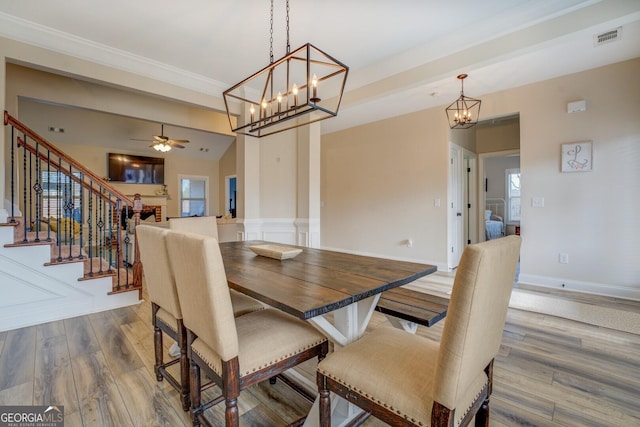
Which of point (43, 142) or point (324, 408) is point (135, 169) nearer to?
point (43, 142)

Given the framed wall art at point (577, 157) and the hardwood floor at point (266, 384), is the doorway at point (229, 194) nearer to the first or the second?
the hardwood floor at point (266, 384)

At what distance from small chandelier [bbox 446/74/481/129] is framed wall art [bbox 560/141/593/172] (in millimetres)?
1102

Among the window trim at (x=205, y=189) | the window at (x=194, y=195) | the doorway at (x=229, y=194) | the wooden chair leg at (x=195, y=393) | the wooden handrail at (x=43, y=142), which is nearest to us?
the wooden chair leg at (x=195, y=393)

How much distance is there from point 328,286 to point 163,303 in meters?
0.95

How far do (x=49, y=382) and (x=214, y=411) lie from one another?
107 centimetres

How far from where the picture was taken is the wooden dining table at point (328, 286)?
108cm

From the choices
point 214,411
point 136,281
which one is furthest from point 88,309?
point 214,411

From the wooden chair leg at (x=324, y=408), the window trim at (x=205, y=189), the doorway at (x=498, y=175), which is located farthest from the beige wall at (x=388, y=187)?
the window trim at (x=205, y=189)

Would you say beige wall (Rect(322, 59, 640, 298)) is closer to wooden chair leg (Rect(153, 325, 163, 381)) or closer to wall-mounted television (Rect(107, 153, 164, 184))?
wooden chair leg (Rect(153, 325, 163, 381))

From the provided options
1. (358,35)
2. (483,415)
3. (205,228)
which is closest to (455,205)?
(358,35)

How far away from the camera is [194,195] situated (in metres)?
9.52

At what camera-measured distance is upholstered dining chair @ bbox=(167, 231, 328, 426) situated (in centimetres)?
104

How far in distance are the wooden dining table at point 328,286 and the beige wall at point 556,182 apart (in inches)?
122

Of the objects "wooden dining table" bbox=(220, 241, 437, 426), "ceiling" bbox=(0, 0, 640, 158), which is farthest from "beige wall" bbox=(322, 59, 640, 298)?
"wooden dining table" bbox=(220, 241, 437, 426)
